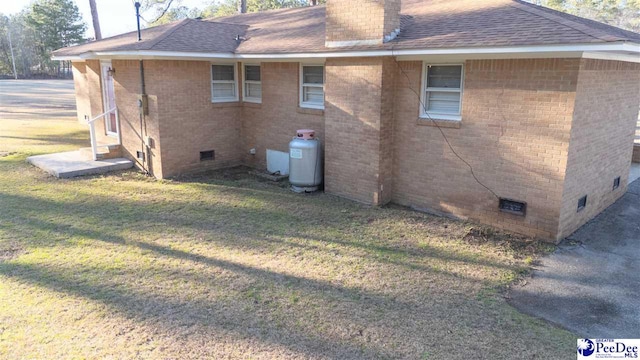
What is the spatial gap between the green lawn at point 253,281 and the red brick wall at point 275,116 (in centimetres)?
208

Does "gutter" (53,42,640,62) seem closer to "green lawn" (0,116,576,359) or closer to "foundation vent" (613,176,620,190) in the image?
"foundation vent" (613,176,620,190)

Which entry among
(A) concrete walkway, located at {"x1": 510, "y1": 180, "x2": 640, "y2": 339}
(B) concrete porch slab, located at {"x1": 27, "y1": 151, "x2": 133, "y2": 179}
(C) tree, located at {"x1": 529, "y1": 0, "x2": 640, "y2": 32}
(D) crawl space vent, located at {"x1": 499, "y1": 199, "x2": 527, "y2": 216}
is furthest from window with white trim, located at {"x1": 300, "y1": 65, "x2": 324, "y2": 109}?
(C) tree, located at {"x1": 529, "y1": 0, "x2": 640, "y2": 32}

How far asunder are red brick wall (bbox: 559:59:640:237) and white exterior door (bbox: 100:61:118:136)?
10.9 metres

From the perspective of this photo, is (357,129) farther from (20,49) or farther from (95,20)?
(20,49)

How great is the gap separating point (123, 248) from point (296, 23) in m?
7.99

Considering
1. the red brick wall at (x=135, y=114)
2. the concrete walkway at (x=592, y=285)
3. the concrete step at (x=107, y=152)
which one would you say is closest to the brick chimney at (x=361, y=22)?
the red brick wall at (x=135, y=114)

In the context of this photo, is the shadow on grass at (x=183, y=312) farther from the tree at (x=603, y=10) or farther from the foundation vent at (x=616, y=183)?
the tree at (x=603, y=10)

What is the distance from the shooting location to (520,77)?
6.89 m

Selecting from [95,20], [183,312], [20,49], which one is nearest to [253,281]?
[183,312]

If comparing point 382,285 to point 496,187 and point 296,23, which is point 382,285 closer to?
point 496,187

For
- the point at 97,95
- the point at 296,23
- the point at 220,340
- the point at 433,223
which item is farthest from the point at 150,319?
the point at 97,95

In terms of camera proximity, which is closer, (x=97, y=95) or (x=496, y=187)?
(x=496, y=187)

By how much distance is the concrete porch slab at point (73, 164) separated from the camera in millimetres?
10766

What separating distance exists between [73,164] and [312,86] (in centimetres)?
635
